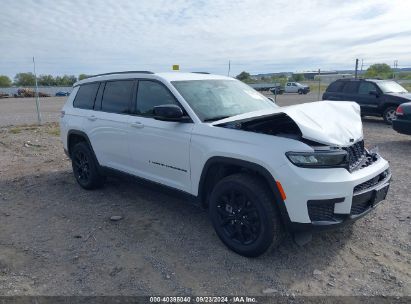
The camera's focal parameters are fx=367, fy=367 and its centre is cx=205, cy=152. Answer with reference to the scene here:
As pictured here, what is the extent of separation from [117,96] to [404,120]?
6.92 metres

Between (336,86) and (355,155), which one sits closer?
(355,155)

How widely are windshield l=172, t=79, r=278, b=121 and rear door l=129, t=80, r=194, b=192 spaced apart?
Answer: 8.1 inches

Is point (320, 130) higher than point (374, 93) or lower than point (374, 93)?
higher

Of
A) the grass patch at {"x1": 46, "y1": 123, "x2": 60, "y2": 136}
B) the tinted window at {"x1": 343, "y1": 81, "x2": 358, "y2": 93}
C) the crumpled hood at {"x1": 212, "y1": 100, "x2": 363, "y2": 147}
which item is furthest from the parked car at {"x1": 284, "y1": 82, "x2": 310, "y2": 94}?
the crumpled hood at {"x1": 212, "y1": 100, "x2": 363, "y2": 147}

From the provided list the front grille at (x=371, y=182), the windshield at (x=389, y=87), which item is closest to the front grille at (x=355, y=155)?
the front grille at (x=371, y=182)

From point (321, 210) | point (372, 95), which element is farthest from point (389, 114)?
point (321, 210)

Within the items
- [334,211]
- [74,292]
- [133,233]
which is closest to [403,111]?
[334,211]

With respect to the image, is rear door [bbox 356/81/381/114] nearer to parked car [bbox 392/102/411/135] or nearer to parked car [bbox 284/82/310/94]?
parked car [bbox 392/102/411/135]

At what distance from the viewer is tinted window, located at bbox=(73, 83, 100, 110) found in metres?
5.67

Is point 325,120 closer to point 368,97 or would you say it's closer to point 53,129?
point 368,97

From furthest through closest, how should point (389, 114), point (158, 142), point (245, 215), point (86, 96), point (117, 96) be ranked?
1. point (389, 114)
2. point (86, 96)
3. point (117, 96)
4. point (158, 142)
5. point (245, 215)

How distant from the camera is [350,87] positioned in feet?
45.4

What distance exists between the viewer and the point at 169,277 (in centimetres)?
331

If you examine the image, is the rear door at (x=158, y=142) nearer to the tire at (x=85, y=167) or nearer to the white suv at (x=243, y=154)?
the white suv at (x=243, y=154)
